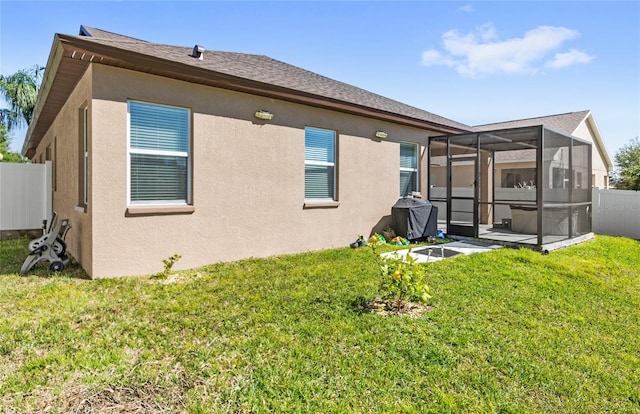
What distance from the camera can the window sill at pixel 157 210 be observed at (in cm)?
542

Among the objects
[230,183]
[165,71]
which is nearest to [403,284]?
[230,183]

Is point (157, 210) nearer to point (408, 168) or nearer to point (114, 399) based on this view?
point (114, 399)

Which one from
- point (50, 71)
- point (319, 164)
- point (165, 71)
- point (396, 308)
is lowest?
point (396, 308)

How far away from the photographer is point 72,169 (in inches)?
276

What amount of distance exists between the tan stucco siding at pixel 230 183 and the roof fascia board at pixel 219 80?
172mm

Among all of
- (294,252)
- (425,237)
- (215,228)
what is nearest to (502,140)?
(425,237)

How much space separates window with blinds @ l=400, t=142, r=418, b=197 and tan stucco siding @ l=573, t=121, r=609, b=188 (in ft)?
42.4

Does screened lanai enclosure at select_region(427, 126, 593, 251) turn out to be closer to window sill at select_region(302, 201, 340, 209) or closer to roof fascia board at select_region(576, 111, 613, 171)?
window sill at select_region(302, 201, 340, 209)

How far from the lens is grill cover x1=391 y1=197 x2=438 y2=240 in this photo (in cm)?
878

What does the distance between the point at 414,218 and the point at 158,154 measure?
19.6ft

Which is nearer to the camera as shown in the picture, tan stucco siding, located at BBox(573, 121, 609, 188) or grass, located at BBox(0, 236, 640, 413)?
grass, located at BBox(0, 236, 640, 413)

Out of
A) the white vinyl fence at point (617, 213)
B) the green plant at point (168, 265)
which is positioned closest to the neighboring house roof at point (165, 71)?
the green plant at point (168, 265)

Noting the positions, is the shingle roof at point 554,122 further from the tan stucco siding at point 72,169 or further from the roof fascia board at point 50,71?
the roof fascia board at point 50,71

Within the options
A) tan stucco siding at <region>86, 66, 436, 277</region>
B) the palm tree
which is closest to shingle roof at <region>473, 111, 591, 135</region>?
tan stucco siding at <region>86, 66, 436, 277</region>
